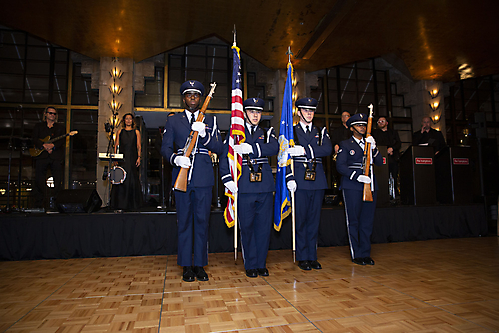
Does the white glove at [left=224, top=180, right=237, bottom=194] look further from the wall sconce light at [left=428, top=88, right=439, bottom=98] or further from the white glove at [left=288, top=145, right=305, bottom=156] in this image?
the wall sconce light at [left=428, top=88, right=439, bottom=98]

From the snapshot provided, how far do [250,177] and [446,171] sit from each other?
5.08 metres

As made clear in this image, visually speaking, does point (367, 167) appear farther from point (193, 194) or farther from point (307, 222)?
point (193, 194)

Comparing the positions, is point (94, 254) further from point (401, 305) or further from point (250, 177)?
point (401, 305)

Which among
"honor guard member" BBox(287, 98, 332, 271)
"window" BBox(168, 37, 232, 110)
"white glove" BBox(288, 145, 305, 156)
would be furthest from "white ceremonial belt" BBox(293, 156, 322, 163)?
"window" BBox(168, 37, 232, 110)

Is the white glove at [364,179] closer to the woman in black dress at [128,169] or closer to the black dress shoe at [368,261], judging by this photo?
the black dress shoe at [368,261]

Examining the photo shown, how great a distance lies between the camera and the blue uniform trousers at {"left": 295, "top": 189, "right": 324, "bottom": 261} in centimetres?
346

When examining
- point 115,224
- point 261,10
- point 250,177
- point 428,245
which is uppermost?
point 261,10

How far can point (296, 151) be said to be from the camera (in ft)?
11.2

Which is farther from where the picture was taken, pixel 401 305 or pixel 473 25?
pixel 473 25

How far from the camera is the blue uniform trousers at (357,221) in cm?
367

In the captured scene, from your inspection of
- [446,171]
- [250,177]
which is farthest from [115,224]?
[446,171]

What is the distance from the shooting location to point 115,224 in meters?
4.20

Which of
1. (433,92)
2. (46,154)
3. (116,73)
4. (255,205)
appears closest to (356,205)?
(255,205)

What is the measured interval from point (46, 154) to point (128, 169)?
6.01 feet
